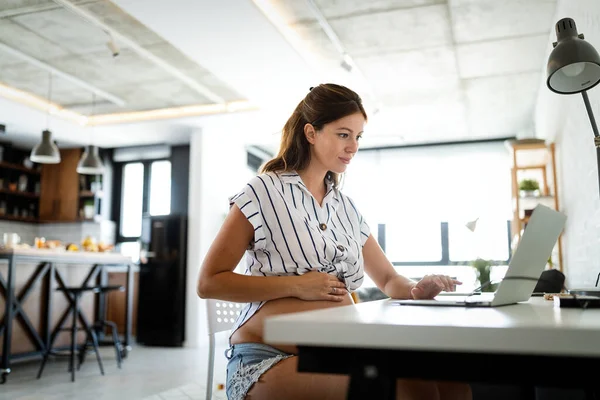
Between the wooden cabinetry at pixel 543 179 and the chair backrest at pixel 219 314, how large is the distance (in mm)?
3264

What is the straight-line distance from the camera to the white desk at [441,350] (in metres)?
0.55

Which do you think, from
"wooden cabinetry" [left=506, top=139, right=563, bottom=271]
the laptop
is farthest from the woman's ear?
"wooden cabinetry" [left=506, top=139, right=563, bottom=271]

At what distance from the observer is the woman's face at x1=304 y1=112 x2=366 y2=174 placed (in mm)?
1493

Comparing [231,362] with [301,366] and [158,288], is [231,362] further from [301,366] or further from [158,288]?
[158,288]

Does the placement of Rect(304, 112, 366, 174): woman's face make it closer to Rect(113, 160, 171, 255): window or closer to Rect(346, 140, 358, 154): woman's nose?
Rect(346, 140, 358, 154): woman's nose

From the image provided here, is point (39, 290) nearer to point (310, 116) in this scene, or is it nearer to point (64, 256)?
point (64, 256)

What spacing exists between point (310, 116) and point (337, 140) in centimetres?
10

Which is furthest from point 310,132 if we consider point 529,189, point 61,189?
point 61,189

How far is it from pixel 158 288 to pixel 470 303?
6724 millimetres

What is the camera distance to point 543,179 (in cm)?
579

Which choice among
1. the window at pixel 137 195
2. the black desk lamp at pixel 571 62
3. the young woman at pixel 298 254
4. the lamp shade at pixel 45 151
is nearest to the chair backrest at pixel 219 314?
the young woman at pixel 298 254

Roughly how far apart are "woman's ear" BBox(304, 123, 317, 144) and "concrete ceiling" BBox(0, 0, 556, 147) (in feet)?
9.23

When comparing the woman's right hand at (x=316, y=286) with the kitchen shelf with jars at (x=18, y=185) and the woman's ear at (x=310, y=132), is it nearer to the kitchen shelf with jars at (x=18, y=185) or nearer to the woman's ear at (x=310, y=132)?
the woman's ear at (x=310, y=132)

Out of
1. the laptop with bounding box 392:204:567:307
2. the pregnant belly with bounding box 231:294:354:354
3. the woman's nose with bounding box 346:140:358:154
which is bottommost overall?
the pregnant belly with bounding box 231:294:354:354
